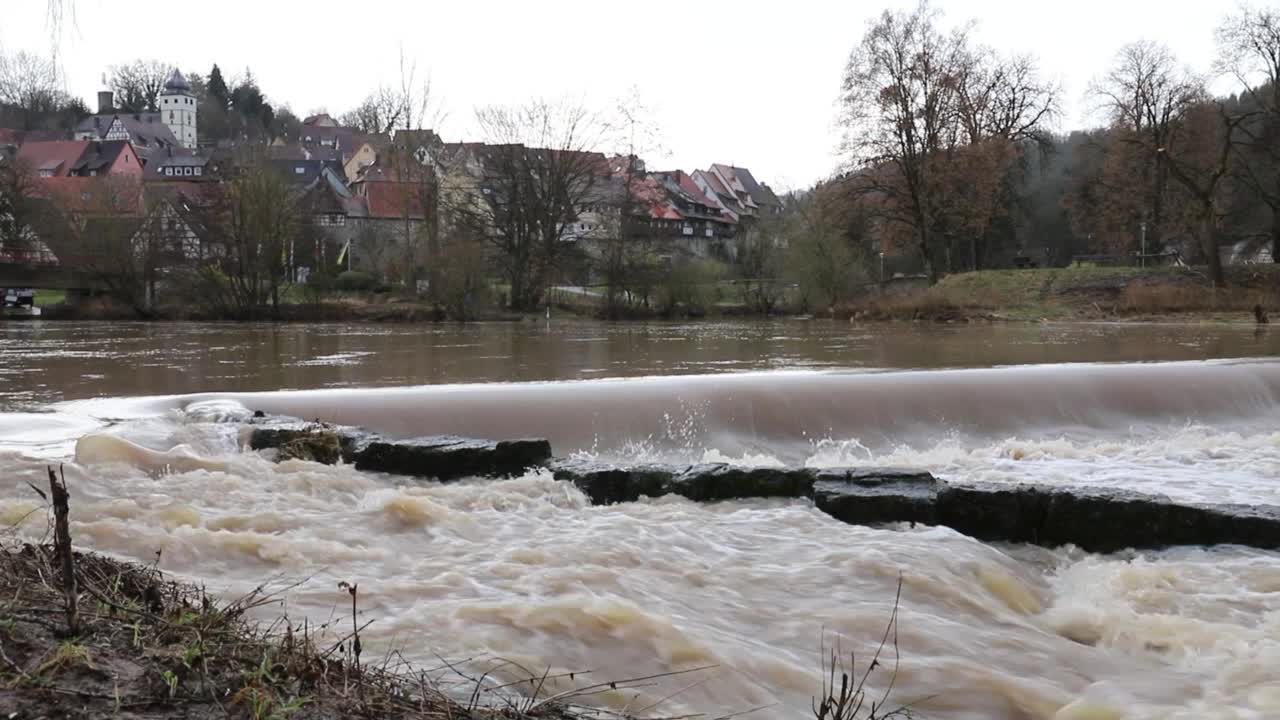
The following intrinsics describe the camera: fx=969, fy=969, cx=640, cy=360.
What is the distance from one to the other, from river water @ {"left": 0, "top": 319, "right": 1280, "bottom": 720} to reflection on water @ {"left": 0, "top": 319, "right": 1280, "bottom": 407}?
0.26m

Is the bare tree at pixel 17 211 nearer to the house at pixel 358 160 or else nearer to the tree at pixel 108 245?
the tree at pixel 108 245

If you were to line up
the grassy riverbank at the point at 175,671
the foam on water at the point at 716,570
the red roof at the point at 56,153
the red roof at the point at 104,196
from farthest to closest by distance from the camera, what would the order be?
the red roof at the point at 56,153, the red roof at the point at 104,196, the foam on water at the point at 716,570, the grassy riverbank at the point at 175,671

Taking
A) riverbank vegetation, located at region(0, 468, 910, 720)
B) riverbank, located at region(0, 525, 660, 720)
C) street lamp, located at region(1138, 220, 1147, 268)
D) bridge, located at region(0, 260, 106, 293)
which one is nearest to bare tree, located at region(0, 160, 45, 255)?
bridge, located at region(0, 260, 106, 293)

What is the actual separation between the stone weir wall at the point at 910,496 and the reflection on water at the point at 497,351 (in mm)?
5815

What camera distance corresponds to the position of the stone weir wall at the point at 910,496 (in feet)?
20.5

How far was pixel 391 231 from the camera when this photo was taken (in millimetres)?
48500

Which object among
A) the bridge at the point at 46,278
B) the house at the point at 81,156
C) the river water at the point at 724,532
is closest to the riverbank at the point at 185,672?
A: the river water at the point at 724,532

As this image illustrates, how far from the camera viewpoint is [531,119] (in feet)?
139

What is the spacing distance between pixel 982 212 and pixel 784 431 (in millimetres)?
31166

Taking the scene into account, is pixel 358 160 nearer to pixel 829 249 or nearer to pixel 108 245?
pixel 108 245

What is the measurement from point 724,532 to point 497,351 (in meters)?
14.2

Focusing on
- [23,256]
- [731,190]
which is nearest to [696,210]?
[731,190]

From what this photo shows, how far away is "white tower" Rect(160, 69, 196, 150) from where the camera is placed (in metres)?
116

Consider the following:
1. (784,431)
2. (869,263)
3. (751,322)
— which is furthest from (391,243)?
(784,431)
